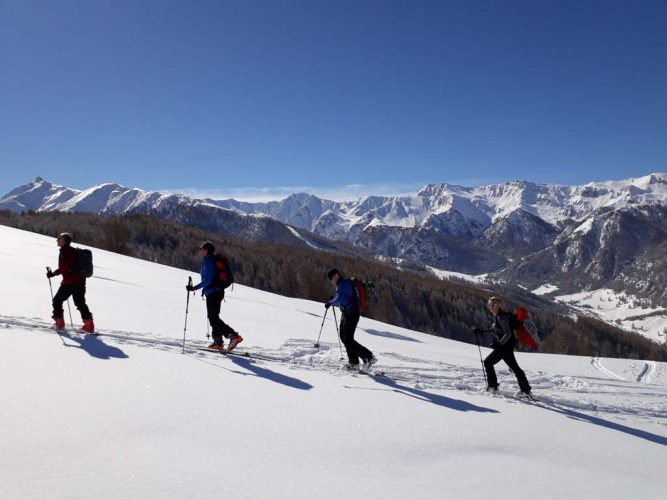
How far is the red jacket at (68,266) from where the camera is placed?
10.9 meters

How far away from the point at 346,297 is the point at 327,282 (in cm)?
8881

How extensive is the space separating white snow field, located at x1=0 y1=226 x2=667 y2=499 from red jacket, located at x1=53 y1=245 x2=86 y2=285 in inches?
50.5

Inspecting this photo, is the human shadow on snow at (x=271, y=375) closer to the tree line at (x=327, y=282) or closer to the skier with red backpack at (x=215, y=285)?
the skier with red backpack at (x=215, y=285)

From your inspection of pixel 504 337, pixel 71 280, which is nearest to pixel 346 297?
pixel 504 337

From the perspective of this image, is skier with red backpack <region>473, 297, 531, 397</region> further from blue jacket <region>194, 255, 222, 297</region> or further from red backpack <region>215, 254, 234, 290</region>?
blue jacket <region>194, 255, 222, 297</region>

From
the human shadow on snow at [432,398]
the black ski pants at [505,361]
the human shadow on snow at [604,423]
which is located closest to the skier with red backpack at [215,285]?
the human shadow on snow at [432,398]

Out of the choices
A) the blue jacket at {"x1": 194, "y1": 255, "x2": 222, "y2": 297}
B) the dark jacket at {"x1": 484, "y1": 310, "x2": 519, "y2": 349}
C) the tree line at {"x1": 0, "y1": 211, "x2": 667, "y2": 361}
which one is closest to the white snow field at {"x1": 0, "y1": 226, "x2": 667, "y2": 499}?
the dark jacket at {"x1": 484, "y1": 310, "x2": 519, "y2": 349}

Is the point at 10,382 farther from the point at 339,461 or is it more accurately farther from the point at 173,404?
the point at 339,461

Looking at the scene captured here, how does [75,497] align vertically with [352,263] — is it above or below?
below

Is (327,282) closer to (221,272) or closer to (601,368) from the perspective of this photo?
(601,368)

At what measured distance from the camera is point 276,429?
615cm

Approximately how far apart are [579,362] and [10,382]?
21.2 meters

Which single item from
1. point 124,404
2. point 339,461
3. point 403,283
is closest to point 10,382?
point 124,404

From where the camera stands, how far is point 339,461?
544 cm
